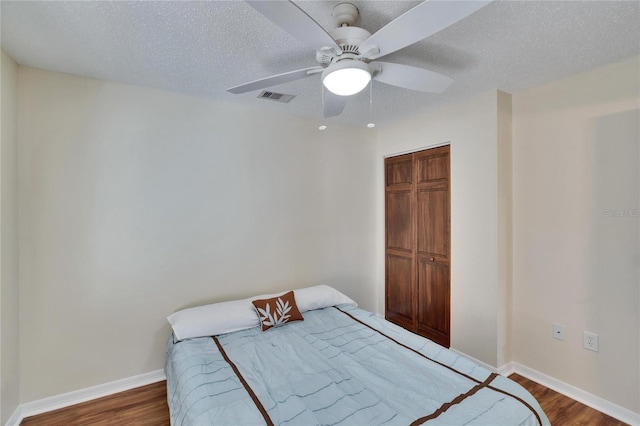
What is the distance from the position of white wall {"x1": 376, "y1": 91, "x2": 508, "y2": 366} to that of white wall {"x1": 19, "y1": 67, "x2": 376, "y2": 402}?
1.39m

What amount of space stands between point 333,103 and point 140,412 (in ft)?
8.35

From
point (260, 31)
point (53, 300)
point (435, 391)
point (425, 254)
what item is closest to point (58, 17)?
point (260, 31)

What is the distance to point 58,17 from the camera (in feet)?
5.11

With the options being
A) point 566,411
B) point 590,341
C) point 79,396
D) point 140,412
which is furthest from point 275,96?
point 566,411

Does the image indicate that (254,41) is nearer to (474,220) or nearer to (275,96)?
(275,96)

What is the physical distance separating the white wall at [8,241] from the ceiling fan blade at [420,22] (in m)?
2.27

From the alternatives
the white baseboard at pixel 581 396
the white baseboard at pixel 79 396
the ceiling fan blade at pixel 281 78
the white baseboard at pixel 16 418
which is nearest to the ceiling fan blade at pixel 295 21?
the ceiling fan blade at pixel 281 78

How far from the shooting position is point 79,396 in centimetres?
222

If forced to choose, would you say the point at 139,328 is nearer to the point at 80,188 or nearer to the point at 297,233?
the point at 80,188

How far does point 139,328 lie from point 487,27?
10.5 feet

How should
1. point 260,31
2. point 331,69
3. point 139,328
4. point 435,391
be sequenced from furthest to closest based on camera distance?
point 139,328 < point 260,31 < point 435,391 < point 331,69

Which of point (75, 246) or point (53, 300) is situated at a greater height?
point (75, 246)

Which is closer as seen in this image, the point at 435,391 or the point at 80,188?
the point at 435,391

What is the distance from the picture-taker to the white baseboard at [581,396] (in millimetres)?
2012
